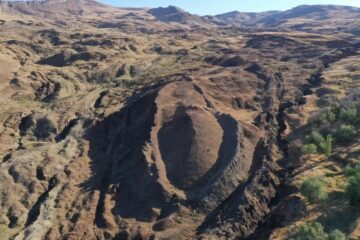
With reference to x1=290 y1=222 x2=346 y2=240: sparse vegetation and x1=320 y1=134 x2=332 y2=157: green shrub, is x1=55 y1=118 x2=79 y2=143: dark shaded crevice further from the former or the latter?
x1=290 y1=222 x2=346 y2=240: sparse vegetation

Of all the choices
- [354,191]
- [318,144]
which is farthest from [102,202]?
[318,144]

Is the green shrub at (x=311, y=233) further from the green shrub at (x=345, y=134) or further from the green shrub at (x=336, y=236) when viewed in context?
the green shrub at (x=345, y=134)

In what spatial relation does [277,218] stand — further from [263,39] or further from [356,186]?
[263,39]

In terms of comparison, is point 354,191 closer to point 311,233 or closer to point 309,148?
point 311,233

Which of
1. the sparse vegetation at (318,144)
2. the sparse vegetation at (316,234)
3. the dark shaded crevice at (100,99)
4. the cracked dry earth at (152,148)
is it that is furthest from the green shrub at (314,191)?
the dark shaded crevice at (100,99)

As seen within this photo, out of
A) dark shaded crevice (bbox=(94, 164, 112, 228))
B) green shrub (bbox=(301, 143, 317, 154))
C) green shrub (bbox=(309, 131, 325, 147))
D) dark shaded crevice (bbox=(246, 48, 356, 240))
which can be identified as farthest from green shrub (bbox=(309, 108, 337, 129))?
dark shaded crevice (bbox=(94, 164, 112, 228))

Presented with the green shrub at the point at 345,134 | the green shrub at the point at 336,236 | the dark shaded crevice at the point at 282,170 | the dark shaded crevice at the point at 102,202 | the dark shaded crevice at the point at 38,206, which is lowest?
the dark shaded crevice at the point at 38,206
